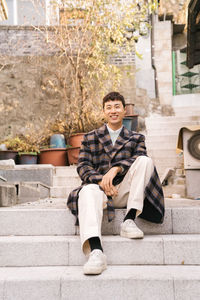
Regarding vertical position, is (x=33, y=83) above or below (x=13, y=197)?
above

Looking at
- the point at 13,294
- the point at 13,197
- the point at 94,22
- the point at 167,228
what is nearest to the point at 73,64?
the point at 94,22

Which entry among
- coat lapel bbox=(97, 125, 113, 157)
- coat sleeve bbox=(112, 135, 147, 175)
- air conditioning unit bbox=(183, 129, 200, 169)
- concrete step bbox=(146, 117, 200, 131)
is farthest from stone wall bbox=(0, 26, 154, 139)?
coat sleeve bbox=(112, 135, 147, 175)

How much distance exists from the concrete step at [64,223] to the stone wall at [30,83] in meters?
5.63

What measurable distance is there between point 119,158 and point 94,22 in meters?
6.24

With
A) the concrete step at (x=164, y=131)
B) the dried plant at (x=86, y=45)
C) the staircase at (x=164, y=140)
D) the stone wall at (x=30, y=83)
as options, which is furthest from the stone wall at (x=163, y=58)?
the concrete step at (x=164, y=131)

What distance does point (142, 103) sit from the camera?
862 centimetres

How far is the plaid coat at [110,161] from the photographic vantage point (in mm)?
2270

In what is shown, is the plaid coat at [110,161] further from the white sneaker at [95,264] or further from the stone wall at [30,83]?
the stone wall at [30,83]

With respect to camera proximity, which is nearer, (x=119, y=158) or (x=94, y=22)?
(x=119, y=158)

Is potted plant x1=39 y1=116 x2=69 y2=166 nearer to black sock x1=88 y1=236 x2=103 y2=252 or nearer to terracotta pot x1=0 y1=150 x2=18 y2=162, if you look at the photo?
terracotta pot x1=0 y1=150 x2=18 y2=162

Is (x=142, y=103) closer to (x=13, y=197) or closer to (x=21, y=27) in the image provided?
(x=21, y=27)

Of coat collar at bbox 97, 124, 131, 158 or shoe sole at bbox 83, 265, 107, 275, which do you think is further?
coat collar at bbox 97, 124, 131, 158

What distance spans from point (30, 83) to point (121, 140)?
6.48 m

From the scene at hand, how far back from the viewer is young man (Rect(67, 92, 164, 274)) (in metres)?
2.00
